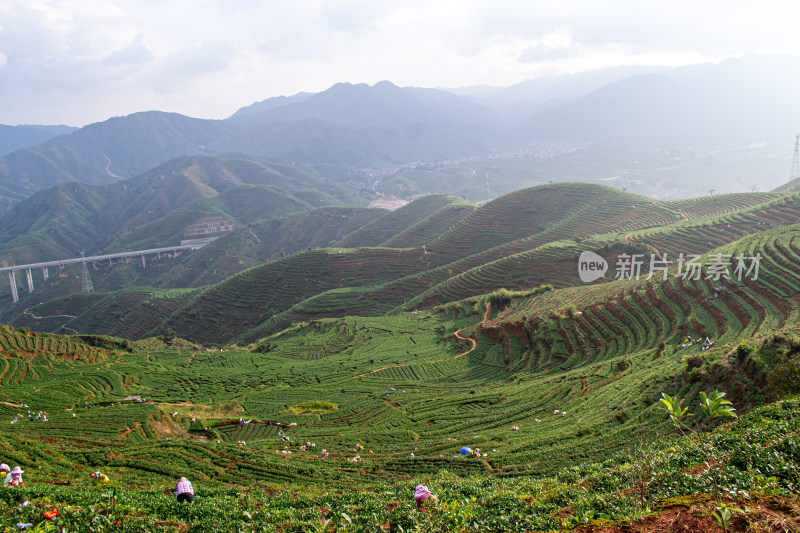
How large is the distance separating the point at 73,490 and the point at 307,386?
24.5 meters

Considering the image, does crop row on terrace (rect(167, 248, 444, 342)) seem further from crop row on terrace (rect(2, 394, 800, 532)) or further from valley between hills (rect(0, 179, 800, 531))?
crop row on terrace (rect(2, 394, 800, 532))

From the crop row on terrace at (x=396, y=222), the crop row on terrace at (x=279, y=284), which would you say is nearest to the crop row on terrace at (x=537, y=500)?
the crop row on terrace at (x=279, y=284)

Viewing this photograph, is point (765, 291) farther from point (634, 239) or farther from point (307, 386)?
point (307, 386)

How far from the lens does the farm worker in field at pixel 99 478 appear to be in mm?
16047

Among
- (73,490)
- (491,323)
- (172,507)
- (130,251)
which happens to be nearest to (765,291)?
(491,323)

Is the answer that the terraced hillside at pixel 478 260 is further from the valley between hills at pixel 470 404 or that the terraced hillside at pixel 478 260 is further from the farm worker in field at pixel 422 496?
the farm worker in field at pixel 422 496

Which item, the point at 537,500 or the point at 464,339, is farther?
the point at 464,339

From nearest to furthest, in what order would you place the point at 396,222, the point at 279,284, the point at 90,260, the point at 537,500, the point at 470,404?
1. the point at 537,500
2. the point at 470,404
3. the point at 279,284
4. the point at 90,260
5. the point at 396,222

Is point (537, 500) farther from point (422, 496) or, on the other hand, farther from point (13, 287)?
point (13, 287)

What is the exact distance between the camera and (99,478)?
53.9 ft

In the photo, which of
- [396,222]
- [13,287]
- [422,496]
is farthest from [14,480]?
[13,287]

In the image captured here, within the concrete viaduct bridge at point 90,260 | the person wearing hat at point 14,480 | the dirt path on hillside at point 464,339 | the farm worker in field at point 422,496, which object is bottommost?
the dirt path on hillside at point 464,339

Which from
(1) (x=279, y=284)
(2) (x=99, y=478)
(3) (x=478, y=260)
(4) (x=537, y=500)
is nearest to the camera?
(4) (x=537, y=500)

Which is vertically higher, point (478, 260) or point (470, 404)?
point (478, 260)
